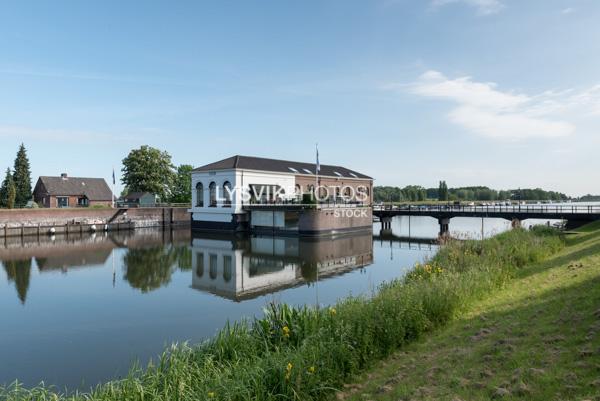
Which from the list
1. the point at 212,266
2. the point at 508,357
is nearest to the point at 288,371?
the point at 508,357

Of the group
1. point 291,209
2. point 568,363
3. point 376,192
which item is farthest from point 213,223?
point 376,192

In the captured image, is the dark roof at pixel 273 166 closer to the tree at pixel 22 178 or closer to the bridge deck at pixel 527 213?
the bridge deck at pixel 527 213

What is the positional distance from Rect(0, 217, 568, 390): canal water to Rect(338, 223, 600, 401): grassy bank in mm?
3827

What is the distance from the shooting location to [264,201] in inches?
1581

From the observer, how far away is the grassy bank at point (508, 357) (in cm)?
427

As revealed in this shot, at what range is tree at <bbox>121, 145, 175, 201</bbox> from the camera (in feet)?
179

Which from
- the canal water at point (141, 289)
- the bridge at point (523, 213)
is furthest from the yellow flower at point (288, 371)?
the bridge at point (523, 213)

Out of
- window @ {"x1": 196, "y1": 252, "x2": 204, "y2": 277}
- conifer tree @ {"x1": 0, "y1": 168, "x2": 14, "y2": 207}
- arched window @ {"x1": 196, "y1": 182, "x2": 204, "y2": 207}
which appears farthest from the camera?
conifer tree @ {"x1": 0, "y1": 168, "x2": 14, "y2": 207}

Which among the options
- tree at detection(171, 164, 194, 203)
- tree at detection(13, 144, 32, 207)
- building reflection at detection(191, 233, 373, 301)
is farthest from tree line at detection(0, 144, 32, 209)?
building reflection at detection(191, 233, 373, 301)

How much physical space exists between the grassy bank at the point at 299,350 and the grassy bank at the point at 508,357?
316 millimetres

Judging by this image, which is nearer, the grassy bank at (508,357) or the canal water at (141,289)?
the grassy bank at (508,357)

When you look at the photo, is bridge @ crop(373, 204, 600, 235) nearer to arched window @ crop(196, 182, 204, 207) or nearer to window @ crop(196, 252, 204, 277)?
arched window @ crop(196, 182, 204, 207)

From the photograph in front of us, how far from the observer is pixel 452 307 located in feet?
26.0

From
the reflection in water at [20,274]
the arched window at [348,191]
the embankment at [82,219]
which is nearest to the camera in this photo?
the reflection in water at [20,274]
